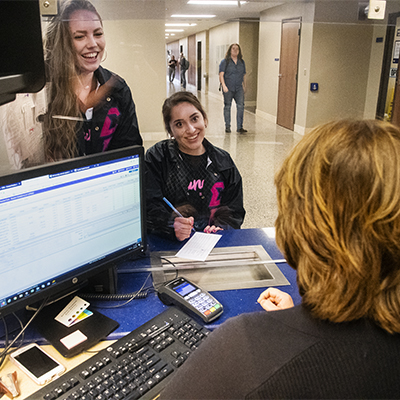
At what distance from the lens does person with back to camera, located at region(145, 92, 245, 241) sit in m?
1.81

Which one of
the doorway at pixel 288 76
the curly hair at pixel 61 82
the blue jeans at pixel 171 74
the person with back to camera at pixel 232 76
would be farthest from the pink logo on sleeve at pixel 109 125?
the doorway at pixel 288 76

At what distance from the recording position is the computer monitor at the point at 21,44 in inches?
47.2

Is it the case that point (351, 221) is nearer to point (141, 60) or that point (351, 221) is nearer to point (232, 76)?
point (141, 60)

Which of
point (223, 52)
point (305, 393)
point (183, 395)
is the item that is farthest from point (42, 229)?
point (223, 52)

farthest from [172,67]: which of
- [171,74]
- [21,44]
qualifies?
[21,44]

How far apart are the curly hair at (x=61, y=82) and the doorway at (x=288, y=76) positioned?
40.0 inches

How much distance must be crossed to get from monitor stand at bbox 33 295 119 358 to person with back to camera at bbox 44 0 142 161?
2.21 feet

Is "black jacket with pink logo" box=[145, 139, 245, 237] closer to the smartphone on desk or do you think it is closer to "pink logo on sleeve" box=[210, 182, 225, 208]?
"pink logo on sleeve" box=[210, 182, 225, 208]

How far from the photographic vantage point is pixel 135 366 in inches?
32.2

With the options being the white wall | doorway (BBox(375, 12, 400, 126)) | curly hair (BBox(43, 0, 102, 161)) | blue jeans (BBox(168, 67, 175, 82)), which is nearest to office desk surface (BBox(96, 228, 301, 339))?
curly hair (BBox(43, 0, 102, 161))

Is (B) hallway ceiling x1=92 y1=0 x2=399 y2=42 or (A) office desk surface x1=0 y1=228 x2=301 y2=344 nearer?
(A) office desk surface x1=0 y1=228 x2=301 y2=344

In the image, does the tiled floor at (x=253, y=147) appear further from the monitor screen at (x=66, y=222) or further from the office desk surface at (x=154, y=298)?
the monitor screen at (x=66, y=222)

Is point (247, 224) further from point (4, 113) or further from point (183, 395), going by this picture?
point (183, 395)

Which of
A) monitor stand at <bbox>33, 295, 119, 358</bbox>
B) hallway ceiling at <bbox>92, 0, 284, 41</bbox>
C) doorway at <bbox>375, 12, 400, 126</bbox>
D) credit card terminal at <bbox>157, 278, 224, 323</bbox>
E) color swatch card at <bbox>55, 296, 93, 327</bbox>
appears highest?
hallway ceiling at <bbox>92, 0, 284, 41</bbox>
